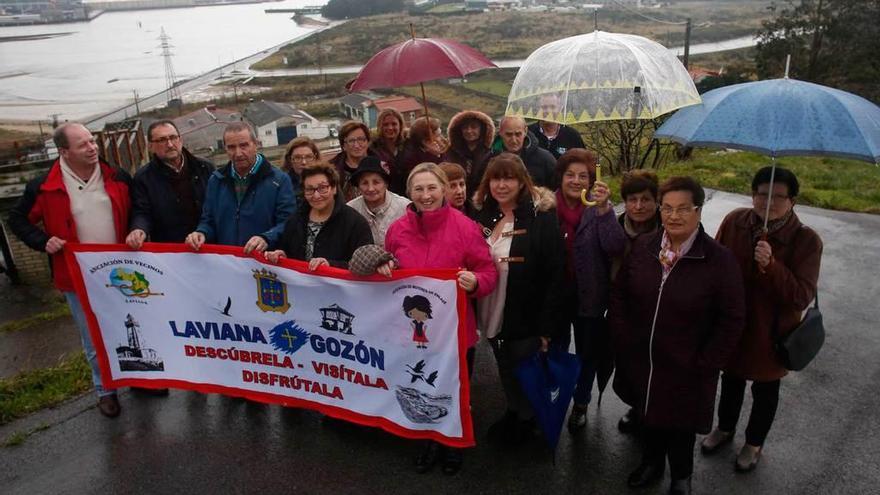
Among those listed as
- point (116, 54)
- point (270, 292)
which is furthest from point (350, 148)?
point (116, 54)

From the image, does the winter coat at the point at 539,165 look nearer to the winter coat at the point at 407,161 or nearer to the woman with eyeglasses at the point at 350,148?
the winter coat at the point at 407,161

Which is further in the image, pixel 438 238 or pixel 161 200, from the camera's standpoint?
pixel 161 200

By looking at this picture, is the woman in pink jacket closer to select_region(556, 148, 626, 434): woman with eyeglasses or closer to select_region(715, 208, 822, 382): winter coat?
select_region(556, 148, 626, 434): woman with eyeglasses

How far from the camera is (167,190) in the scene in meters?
4.43

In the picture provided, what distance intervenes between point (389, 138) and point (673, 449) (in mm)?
3603

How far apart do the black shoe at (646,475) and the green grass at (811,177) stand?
773 centimetres

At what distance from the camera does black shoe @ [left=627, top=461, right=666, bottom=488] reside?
11.6ft

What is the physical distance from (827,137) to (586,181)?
4.40 ft

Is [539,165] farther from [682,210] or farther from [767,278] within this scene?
[767,278]

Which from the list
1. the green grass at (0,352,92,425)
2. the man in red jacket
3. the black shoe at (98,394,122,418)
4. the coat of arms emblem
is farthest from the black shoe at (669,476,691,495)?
the green grass at (0,352,92,425)

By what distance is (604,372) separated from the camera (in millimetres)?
4148

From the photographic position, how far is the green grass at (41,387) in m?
4.64

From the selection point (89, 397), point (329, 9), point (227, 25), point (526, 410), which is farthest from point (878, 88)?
point (227, 25)

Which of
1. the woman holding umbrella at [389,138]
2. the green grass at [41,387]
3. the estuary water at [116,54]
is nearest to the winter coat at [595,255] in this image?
the woman holding umbrella at [389,138]
